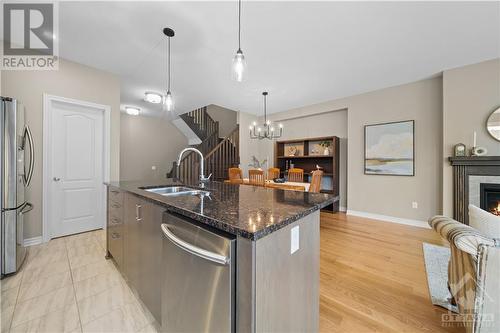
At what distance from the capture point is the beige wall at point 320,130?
185 inches

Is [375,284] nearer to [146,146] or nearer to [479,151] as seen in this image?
[479,151]

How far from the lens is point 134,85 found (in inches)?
155

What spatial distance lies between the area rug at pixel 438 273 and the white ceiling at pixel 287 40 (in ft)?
8.85

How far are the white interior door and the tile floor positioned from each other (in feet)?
2.38

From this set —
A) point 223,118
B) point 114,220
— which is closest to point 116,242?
point 114,220

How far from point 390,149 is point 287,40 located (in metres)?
3.03

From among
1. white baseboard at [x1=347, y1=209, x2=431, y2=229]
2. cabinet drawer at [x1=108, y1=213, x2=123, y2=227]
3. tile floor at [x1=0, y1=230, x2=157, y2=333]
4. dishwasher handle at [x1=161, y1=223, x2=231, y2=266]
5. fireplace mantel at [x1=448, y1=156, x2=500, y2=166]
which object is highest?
fireplace mantel at [x1=448, y1=156, x2=500, y2=166]

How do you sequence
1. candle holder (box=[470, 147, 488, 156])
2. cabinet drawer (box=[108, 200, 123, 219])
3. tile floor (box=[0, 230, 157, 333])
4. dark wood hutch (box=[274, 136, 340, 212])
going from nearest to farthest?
tile floor (box=[0, 230, 157, 333]) < cabinet drawer (box=[108, 200, 123, 219]) < candle holder (box=[470, 147, 488, 156]) < dark wood hutch (box=[274, 136, 340, 212])

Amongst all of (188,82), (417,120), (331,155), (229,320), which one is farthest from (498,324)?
(188,82)

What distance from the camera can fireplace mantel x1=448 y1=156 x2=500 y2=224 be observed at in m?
2.74

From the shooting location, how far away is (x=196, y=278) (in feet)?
2.96

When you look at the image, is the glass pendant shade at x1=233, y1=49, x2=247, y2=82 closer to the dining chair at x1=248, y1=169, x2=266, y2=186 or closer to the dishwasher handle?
the dishwasher handle

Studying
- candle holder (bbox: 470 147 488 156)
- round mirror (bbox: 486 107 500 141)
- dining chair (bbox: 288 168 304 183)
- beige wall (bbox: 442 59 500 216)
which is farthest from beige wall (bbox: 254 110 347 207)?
round mirror (bbox: 486 107 500 141)

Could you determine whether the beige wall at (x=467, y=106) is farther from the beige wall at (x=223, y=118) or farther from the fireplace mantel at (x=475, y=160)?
the beige wall at (x=223, y=118)
